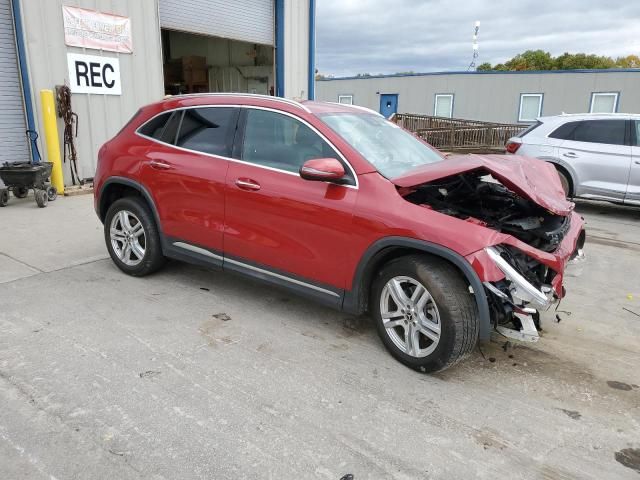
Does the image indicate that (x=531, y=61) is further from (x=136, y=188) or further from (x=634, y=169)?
(x=136, y=188)

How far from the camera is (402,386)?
3.25 metres

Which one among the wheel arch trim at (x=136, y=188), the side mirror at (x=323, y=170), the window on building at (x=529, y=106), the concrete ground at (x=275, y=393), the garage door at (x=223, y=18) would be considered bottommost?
the concrete ground at (x=275, y=393)

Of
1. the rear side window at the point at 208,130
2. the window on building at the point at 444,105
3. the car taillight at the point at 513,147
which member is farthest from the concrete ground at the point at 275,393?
the window on building at the point at 444,105

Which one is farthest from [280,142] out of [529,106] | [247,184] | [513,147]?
[529,106]

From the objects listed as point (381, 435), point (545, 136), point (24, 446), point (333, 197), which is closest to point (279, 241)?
point (333, 197)

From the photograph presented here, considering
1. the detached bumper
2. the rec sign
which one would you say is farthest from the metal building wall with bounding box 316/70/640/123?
the detached bumper

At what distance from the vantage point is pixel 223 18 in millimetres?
12195

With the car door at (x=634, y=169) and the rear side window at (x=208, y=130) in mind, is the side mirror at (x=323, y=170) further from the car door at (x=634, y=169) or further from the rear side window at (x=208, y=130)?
the car door at (x=634, y=169)

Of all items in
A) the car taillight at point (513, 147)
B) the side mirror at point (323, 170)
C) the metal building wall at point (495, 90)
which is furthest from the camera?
the metal building wall at point (495, 90)

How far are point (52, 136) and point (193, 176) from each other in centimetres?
591

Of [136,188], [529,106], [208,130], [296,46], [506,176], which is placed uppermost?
[296,46]

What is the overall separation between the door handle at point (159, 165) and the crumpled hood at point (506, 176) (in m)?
2.12

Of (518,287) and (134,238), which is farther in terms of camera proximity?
(134,238)

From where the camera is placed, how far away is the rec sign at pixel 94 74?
9.16 m
